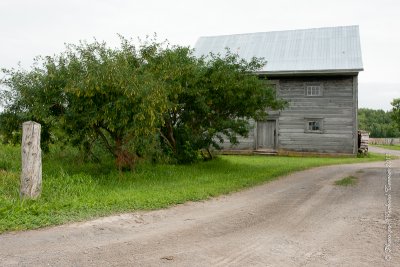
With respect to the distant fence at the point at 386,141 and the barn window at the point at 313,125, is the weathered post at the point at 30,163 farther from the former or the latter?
the distant fence at the point at 386,141

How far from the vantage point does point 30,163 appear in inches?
349

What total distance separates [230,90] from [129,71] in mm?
4328

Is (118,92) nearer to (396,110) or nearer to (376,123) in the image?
(396,110)

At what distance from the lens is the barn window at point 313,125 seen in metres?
26.2

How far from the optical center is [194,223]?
744 cm

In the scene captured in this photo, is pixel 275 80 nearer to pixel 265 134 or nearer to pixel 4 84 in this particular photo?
pixel 265 134

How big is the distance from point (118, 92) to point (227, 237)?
5994 mm

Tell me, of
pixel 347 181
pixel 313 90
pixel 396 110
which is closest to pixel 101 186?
pixel 347 181

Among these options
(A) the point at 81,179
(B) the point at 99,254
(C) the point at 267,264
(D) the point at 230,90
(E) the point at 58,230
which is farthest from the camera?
(D) the point at 230,90

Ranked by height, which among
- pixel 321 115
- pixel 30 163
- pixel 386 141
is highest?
pixel 321 115

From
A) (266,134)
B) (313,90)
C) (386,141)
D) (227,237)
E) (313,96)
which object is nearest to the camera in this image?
(227,237)

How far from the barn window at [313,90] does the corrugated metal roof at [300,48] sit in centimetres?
133

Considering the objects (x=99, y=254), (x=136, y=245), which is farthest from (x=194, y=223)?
(x=99, y=254)

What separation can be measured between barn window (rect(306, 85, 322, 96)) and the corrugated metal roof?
1.33 m
